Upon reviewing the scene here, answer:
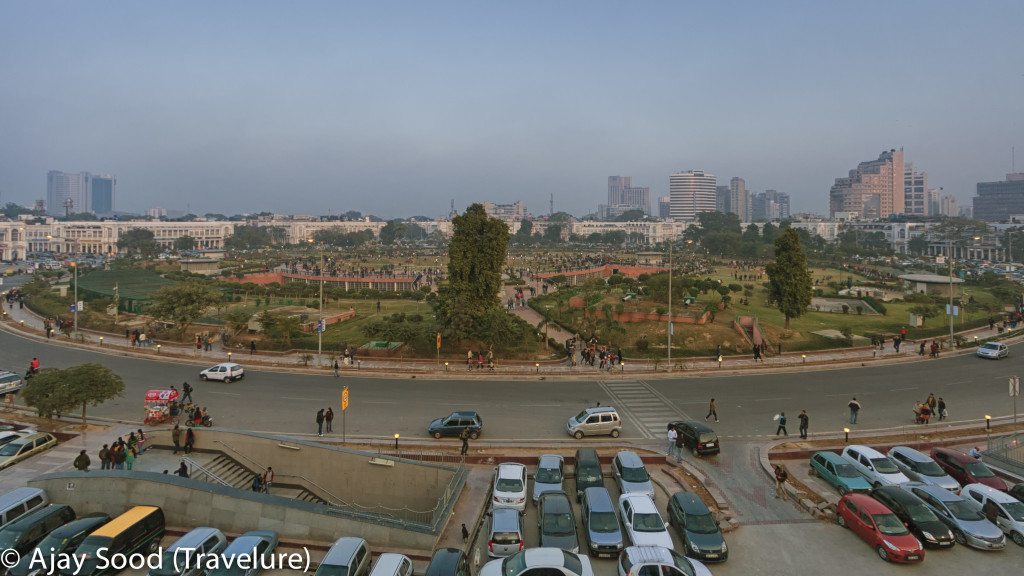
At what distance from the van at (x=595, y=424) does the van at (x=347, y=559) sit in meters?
9.75

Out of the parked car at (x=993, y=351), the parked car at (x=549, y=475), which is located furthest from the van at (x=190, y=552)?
the parked car at (x=993, y=351)

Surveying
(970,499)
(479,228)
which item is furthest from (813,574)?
(479,228)

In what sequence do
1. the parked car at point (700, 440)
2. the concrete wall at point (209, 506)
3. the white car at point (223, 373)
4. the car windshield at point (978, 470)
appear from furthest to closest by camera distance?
the white car at point (223, 373)
the parked car at point (700, 440)
the car windshield at point (978, 470)
the concrete wall at point (209, 506)

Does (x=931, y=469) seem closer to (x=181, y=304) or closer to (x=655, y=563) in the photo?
(x=655, y=563)

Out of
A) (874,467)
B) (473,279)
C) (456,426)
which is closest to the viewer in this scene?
(874,467)

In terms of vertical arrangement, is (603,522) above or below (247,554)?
above

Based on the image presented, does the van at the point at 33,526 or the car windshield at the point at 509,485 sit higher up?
the car windshield at the point at 509,485

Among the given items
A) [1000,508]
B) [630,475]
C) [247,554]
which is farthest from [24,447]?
[1000,508]

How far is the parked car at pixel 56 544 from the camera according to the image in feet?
40.7

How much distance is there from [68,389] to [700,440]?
859 inches

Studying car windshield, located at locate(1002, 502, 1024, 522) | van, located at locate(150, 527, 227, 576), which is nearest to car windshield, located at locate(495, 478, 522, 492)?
van, located at locate(150, 527, 227, 576)

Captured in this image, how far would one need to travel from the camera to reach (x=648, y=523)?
45.5 feet

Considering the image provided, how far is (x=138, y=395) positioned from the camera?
26297 millimetres

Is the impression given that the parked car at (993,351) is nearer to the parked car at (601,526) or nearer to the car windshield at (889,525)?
the car windshield at (889,525)
